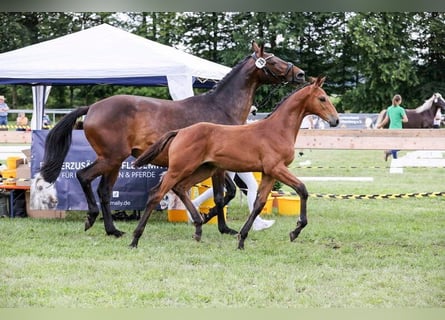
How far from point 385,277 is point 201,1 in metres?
2.72

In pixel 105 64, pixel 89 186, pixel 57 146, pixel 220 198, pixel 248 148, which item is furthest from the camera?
pixel 105 64

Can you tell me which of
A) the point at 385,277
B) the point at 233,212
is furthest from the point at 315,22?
the point at 385,277

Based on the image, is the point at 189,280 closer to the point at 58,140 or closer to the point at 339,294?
the point at 339,294

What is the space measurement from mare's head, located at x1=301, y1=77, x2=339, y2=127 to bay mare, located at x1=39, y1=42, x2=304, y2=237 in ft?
2.85

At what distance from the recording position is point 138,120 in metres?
7.60

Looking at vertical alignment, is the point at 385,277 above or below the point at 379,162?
above

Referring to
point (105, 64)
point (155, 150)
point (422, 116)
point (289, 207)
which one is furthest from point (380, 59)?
point (155, 150)

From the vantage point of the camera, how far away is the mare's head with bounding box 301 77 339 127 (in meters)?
6.79

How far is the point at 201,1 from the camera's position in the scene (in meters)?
4.11

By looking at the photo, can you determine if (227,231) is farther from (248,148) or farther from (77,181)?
(77,181)

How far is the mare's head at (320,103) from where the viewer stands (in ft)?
22.3

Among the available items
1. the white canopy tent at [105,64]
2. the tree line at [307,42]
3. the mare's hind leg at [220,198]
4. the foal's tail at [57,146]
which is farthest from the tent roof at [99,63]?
the tree line at [307,42]

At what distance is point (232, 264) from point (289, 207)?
3625 mm

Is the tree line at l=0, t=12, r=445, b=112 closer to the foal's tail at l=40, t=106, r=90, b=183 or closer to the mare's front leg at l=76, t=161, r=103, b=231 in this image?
the foal's tail at l=40, t=106, r=90, b=183
